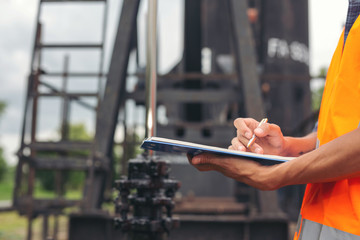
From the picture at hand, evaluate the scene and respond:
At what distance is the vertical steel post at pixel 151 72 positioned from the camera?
7.09 feet

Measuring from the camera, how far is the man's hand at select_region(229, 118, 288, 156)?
1143 millimetres

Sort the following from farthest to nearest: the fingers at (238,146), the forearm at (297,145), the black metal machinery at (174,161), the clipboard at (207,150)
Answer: the black metal machinery at (174,161) < the forearm at (297,145) < the fingers at (238,146) < the clipboard at (207,150)

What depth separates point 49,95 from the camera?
502cm

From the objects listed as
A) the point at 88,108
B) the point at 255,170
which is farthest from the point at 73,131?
the point at 255,170

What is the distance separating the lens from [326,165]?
36.9 inches

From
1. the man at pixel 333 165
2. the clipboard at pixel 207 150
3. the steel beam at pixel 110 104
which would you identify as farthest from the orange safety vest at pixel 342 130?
the steel beam at pixel 110 104

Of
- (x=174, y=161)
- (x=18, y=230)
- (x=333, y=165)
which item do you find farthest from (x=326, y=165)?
(x=18, y=230)

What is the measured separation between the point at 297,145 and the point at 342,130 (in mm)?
364

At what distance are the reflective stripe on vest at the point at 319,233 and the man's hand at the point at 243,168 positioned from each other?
0.56 feet

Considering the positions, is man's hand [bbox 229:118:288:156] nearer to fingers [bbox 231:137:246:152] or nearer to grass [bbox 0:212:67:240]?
fingers [bbox 231:137:246:152]

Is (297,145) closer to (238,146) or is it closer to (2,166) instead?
(238,146)

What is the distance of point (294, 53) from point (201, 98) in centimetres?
1076

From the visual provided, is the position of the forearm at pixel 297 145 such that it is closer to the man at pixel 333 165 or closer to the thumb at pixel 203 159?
the man at pixel 333 165

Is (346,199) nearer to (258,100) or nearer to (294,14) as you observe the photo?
(258,100)
